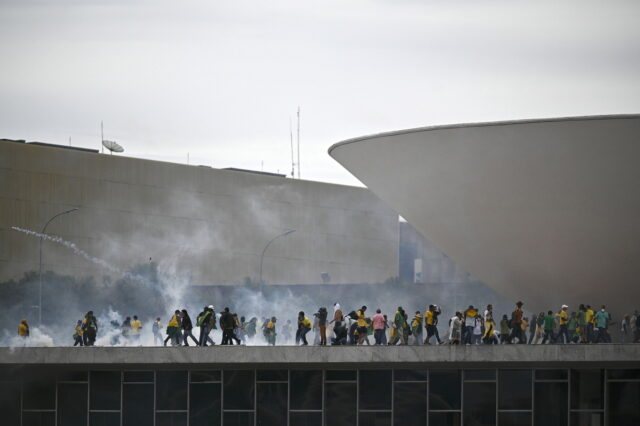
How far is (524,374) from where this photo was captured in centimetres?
3456

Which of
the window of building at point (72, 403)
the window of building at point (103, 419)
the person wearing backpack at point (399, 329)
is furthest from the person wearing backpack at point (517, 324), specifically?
the window of building at point (72, 403)

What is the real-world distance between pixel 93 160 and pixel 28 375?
48797 millimetres

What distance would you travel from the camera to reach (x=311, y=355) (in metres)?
34.1

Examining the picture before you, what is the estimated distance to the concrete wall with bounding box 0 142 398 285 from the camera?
3172 inches

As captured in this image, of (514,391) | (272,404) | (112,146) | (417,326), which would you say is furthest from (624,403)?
(112,146)

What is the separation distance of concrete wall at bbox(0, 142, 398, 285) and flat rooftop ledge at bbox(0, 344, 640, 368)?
45591 millimetres

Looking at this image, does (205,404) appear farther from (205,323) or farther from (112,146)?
(112,146)

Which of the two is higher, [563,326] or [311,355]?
[563,326]

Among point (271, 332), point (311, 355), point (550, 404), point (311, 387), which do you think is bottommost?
point (550, 404)

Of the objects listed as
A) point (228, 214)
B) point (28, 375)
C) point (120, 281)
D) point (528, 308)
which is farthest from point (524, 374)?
point (228, 214)

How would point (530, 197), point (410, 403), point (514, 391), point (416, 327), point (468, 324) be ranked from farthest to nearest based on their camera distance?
point (530, 197) → point (416, 327) → point (410, 403) → point (514, 391) → point (468, 324)

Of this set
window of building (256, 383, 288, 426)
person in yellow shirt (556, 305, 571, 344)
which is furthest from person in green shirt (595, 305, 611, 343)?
window of building (256, 383, 288, 426)

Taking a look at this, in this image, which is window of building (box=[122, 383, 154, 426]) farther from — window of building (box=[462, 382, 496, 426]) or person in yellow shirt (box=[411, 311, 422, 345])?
window of building (box=[462, 382, 496, 426])

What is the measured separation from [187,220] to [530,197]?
51.4m
